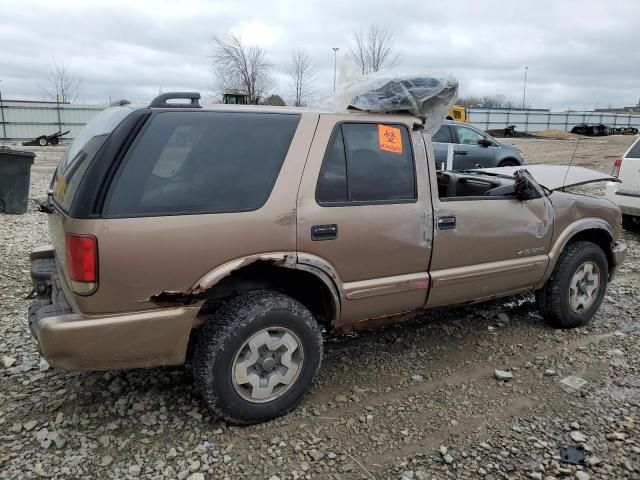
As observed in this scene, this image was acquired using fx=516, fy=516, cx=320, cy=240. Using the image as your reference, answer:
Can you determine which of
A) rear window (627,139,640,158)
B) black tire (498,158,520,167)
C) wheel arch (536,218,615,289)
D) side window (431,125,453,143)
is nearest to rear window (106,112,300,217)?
wheel arch (536,218,615,289)

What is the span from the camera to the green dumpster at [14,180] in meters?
8.66

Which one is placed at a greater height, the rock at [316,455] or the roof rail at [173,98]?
the roof rail at [173,98]

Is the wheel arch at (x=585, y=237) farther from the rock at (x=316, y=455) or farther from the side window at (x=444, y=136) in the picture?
the side window at (x=444, y=136)

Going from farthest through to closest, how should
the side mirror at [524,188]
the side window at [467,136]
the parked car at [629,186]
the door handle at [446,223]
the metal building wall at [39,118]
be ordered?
the metal building wall at [39,118], the side window at [467,136], the parked car at [629,186], the side mirror at [524,188], the door handle at [446,223]

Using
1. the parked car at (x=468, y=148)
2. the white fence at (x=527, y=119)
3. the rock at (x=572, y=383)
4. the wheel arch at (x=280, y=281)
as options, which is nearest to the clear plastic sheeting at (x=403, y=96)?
the wheel arch at (x=280, y=281)

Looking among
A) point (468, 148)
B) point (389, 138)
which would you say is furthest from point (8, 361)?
point (468, 148)

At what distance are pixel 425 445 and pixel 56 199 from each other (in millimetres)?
2520

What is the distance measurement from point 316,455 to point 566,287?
8.64ft

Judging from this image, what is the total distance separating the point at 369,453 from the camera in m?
2.79

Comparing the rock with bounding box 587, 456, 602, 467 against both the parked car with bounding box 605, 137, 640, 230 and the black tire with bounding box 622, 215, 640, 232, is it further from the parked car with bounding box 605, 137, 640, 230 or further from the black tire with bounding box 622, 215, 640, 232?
the black tire with bounding box 622, 215, 640, 232

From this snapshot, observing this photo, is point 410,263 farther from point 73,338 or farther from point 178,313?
point 73,338

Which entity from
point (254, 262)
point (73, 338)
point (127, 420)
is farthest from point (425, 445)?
point (73, 338)

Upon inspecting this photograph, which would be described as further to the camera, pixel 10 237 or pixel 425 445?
pixel 10 237

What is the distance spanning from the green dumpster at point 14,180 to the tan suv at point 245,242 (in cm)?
610
